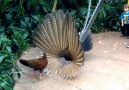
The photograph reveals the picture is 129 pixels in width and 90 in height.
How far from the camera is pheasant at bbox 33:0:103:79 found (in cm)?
502

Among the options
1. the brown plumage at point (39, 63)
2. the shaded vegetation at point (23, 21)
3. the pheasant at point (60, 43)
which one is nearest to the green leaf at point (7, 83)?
the shaded vegetation at point (23, 21)

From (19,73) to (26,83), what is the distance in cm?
18

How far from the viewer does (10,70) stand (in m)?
5.16

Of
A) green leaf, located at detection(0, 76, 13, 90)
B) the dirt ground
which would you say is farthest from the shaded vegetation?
the dirt ground

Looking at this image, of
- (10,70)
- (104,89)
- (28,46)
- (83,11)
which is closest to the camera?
(104,89)

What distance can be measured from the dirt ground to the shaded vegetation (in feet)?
0.67

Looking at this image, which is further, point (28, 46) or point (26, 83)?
point (28, 46)

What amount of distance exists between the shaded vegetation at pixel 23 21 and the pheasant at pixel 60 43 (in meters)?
0.55

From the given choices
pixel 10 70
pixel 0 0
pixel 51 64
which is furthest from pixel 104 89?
pixel 0 0

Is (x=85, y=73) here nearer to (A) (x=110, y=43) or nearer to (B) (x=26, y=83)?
(B) (x=26, y=83)

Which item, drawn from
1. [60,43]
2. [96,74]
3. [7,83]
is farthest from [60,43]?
[7,83]

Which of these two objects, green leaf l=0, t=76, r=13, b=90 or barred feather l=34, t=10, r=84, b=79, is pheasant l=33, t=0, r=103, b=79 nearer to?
barred feather l=34, t=10, r=84, b=79

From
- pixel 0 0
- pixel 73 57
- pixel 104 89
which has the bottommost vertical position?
pixel 104 89

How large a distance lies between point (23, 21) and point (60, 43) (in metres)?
1.86
